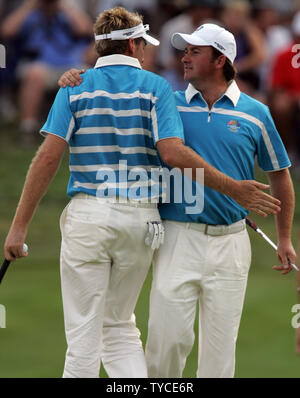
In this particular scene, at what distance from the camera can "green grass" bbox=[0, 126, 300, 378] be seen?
715cm

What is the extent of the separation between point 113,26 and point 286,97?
24.5ft

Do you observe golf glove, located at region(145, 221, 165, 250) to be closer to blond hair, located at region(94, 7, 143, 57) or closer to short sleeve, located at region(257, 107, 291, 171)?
short sleeve, located at region(257, 107, 291, 171)

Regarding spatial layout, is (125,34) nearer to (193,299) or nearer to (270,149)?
(270,149)

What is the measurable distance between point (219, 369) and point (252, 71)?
788 cm

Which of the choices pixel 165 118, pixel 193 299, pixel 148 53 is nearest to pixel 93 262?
pixel 193 299

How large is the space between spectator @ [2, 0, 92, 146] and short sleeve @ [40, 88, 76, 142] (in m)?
7.24

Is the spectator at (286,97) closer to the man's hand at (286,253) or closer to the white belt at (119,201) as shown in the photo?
the man's hand at (286,253)

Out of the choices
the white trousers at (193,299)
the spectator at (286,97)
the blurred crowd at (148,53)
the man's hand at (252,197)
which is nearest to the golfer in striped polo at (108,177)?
the man's hand at (252,197)

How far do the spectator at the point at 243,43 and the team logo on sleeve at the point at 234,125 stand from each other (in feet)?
23.8

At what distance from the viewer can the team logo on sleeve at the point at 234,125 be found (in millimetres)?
5146

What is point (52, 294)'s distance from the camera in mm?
8781

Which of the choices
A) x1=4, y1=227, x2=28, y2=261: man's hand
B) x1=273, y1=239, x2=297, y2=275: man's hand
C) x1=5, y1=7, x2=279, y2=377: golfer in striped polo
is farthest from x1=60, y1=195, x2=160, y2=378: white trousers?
x1=273, y1=239, x2=297, y2=275: man's hand

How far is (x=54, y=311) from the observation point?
329 inches

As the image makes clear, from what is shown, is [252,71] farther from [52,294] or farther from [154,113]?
[154,113]
